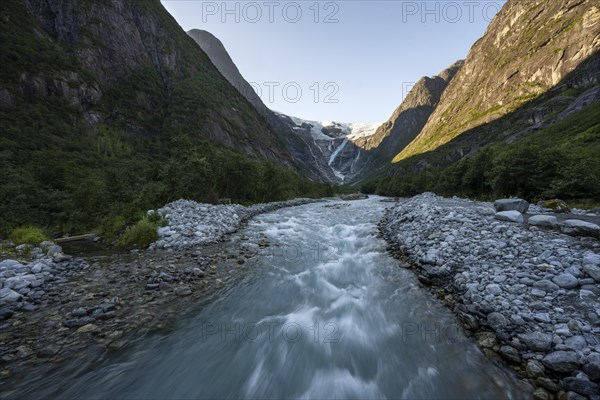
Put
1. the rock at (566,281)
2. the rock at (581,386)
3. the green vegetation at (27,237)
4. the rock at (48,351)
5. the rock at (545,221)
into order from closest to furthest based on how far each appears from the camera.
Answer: the rock at (581,386)
the rock at (48,351)
the rock at (566,281)
the rock at (545,221)
the green vegetation at (27,237)

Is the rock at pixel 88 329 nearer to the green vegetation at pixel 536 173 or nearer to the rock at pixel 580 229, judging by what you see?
the rock at pixel 580 229

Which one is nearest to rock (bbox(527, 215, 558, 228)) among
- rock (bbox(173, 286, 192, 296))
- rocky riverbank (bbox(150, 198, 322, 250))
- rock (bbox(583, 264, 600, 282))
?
rock (bbox(583, 264, 600, 282))

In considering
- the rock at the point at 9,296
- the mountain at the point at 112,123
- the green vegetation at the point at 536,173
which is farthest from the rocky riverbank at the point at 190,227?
the green vegetation at the point at 536,173

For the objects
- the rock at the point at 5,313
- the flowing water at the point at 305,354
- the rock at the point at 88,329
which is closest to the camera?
the flowing water at the point at 305,354

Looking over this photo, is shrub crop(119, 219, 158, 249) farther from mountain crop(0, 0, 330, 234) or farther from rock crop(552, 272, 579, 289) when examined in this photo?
rock crop(552, 272, 579, 289)

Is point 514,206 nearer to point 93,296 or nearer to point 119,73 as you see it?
point 93,296

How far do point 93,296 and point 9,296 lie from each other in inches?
70.8

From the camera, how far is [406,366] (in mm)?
4691

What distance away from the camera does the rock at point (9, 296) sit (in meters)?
5.94

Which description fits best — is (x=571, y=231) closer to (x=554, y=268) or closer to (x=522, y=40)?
(x=554, y=268)

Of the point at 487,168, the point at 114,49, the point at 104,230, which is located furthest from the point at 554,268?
the point at 114,49

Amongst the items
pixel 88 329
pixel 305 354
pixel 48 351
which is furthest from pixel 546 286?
pixel 48 351

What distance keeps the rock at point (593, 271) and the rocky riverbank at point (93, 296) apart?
364 inches

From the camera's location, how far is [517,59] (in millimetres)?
113312
